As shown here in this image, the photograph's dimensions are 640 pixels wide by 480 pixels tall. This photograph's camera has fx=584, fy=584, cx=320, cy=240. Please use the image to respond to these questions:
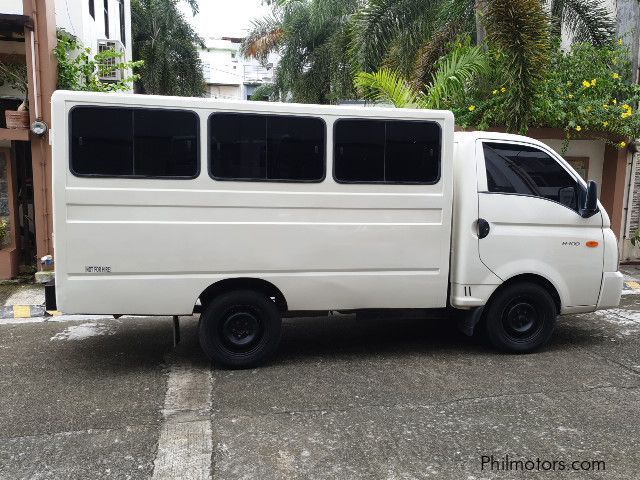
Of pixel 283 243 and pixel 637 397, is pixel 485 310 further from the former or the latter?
pixel 283 243

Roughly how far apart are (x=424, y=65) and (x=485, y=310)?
7371 millimetres

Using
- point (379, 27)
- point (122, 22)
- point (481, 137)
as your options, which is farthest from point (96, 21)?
point (481, 137)

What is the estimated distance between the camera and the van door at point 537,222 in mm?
5531

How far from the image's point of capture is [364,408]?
14.7 ft

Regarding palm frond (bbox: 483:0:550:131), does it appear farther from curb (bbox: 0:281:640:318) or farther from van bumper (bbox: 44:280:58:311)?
curb (bbox: 0:281:640:318)

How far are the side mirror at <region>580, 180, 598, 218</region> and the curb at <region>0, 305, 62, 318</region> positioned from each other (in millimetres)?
6257

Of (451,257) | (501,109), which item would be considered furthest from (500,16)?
(451,257)

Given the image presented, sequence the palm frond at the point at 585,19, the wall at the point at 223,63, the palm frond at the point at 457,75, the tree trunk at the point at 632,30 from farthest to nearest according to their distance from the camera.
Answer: the wall at the point at 223,63 < the palm frond at the point at 585,19 < the tree trunk at the point at 632,30 < the palm frond at the point at 457,75

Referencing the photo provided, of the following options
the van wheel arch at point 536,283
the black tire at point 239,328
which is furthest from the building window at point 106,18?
the van wheel arch at point 536,283

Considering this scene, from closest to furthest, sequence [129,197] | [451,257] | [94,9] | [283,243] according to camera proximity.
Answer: [129,197], [283,243], [451,257], [94,9]

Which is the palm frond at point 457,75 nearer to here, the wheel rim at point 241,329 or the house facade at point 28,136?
the wheel rim at point 241,329

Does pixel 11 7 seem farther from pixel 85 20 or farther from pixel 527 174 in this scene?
pixel 527 174

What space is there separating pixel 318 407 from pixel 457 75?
692 centimetres

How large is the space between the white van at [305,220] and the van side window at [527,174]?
0.01 meters
